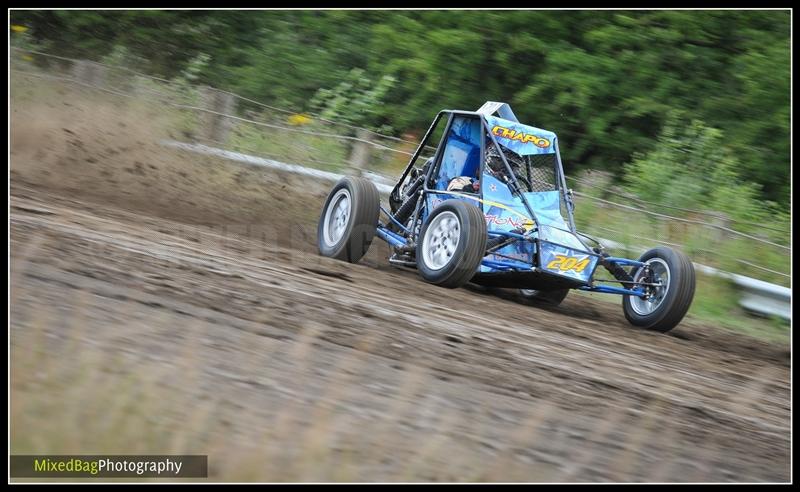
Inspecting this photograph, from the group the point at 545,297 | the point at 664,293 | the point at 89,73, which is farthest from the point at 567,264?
the point at 89,73

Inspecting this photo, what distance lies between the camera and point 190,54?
20.3 meters

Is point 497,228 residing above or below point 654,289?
above

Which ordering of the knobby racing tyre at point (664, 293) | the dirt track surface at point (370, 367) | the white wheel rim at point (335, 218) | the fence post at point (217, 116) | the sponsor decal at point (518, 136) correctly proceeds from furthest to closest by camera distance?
the fence post at point (217, 116) < the white wheel rim at point (335, 218) < the sponsor decal at point (518, 136) < the knobby racing tyre at point (664, 293) < the dirt track surface at point (370, 367)

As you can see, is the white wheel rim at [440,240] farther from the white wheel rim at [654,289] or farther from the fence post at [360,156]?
the fence post at [360,156]

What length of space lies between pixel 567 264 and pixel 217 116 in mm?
7868

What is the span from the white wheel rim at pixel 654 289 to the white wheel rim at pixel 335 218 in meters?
2.74

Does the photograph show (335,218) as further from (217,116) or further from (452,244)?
(217,116)

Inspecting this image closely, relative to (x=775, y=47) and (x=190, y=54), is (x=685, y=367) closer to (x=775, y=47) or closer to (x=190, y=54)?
(x=775, y=47)

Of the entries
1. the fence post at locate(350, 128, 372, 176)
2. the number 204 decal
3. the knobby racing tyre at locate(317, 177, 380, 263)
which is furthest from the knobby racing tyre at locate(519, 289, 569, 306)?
the fence post at locate(350, 128, 372, 176)

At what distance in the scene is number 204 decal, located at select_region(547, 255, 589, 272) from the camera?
826cm

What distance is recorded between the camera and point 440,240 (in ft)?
28.0

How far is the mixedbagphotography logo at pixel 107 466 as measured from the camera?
139 inches

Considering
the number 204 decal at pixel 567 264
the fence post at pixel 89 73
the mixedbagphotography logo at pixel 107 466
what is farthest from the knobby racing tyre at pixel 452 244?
the fence post at pixel 89 73

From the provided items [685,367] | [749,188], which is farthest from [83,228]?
[749,188]
